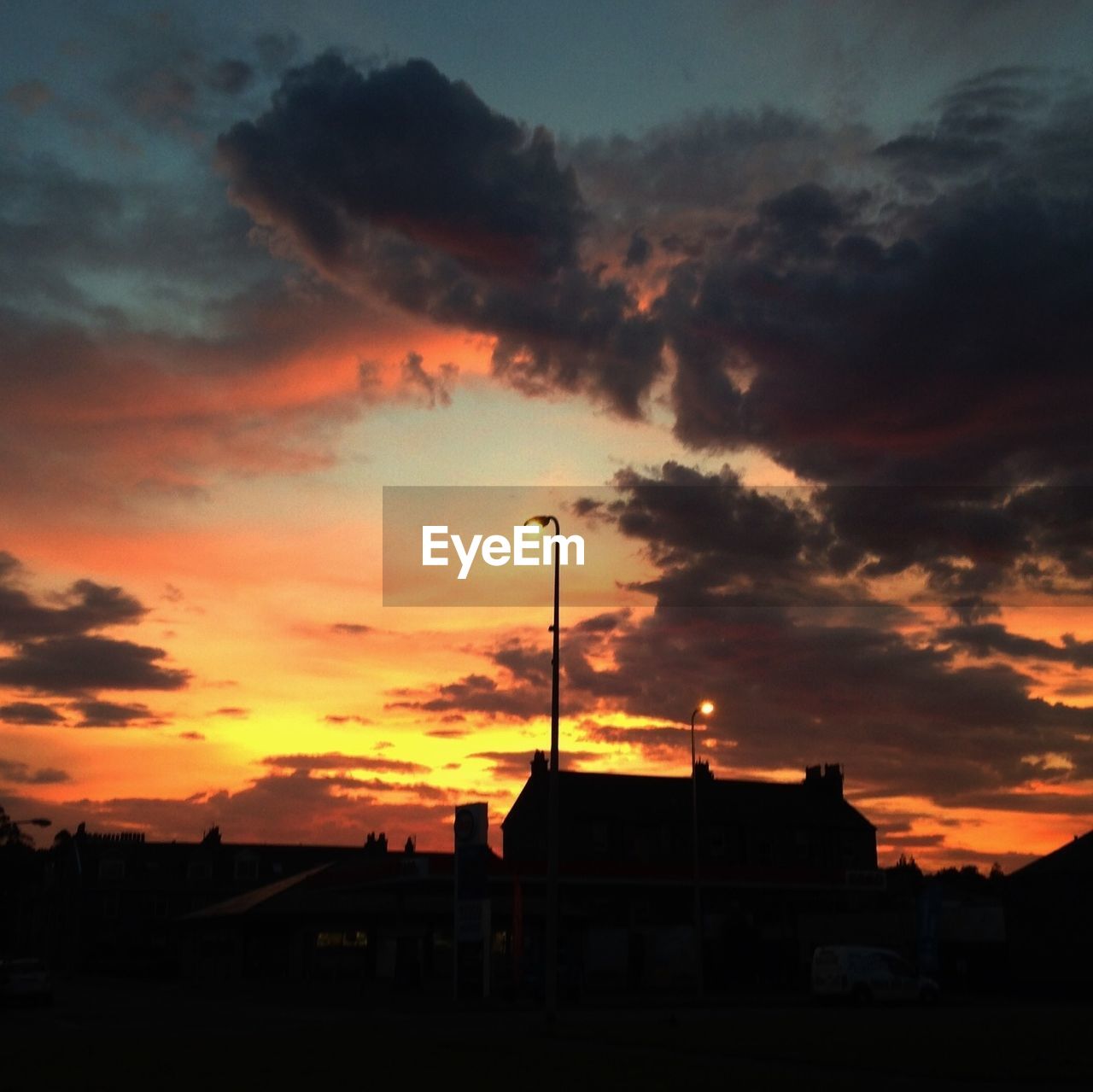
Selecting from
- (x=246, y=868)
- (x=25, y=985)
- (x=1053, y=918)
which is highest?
(x=246, y=868)

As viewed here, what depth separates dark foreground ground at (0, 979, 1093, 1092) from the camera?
21.9 m

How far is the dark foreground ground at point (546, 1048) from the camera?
71.8ft

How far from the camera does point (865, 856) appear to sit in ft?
338

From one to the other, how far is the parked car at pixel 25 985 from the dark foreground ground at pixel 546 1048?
8264mm

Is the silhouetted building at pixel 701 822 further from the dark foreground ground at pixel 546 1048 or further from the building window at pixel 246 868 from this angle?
the dark foreground ground at pixel 546 1048

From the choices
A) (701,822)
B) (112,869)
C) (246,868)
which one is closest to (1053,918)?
(701,822)

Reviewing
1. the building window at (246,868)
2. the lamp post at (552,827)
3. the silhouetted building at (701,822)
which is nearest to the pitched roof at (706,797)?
the silhouetted building at (701,822)

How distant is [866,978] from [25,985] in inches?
1285

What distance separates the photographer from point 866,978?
169 ft

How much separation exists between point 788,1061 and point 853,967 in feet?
91.6

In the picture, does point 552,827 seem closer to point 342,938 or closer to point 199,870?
point 342,938

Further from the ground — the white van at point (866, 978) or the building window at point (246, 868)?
the building window at point (246, 868)

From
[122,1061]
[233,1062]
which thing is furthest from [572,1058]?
[122,1061]

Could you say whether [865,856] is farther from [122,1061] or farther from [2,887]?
[122,1061]
